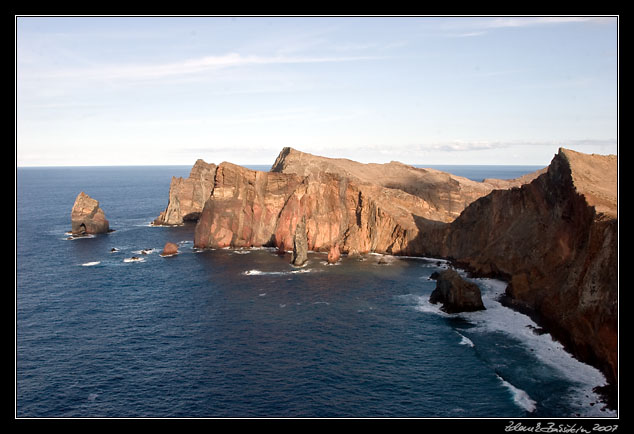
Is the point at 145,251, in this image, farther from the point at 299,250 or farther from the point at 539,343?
the point at 539,343

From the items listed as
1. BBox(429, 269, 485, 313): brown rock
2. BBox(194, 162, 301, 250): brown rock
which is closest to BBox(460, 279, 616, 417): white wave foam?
BBox(429, 269, 485, 313): brown rock

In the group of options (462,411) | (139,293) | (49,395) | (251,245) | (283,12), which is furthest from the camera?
(251,245)

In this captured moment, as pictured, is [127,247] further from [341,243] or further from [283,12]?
[283,12]

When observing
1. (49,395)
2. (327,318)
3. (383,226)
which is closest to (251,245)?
(383,226)

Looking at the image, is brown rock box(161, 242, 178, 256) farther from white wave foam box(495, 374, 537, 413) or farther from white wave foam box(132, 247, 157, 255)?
white wave foam box(495, 374, 537, 413)

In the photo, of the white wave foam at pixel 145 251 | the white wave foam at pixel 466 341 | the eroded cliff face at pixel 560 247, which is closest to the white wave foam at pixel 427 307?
the white wave foam at pixel 466 341

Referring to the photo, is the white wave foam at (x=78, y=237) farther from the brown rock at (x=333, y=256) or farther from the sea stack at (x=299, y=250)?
the brown rock at (x=333, y=256)
